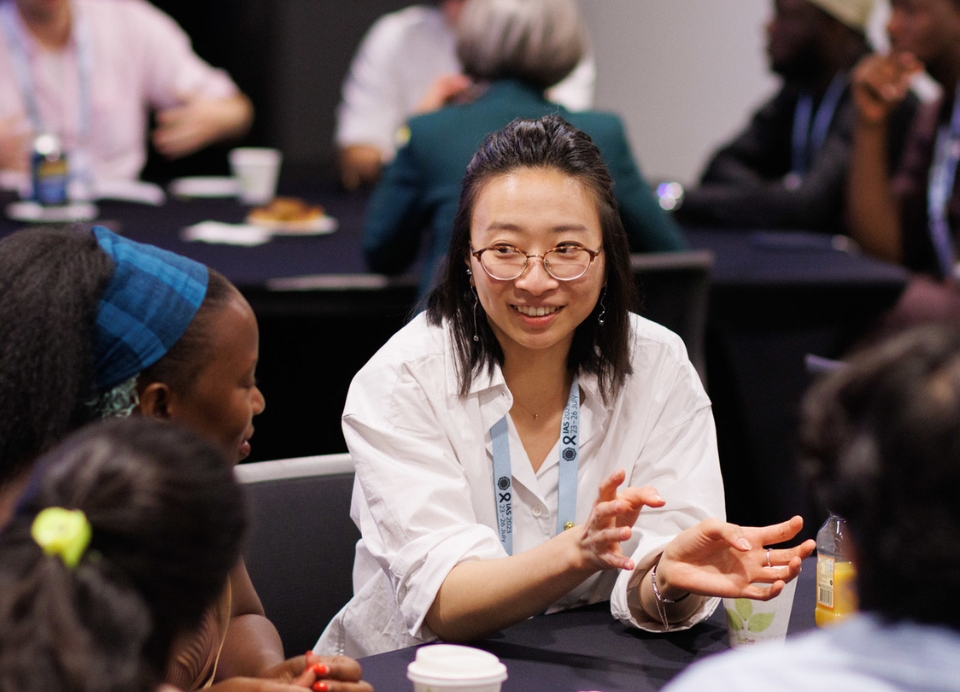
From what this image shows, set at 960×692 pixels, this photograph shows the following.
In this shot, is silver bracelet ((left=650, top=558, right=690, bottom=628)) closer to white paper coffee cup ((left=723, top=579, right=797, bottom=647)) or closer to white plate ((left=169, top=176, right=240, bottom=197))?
white paper coffee cup ((left=723, top=579, right=797, bottom=647))

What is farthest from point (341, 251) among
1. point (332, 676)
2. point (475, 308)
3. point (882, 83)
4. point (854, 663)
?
point (854, 663)

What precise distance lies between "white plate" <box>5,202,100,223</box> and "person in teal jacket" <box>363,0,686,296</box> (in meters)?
1.18

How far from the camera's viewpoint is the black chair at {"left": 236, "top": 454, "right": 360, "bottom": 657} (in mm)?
1655

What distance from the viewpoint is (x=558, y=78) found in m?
2.80

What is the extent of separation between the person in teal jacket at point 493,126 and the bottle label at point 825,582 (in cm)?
143

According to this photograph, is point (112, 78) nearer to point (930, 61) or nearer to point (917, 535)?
point (930, 61)

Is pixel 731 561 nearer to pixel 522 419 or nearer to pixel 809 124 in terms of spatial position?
pixel 522 419

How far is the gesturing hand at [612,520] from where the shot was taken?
1271mm

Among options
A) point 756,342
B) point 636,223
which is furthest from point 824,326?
point 636,223

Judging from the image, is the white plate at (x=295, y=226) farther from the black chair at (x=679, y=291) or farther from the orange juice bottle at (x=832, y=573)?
the orange juice bottle at (x=832, y=573)


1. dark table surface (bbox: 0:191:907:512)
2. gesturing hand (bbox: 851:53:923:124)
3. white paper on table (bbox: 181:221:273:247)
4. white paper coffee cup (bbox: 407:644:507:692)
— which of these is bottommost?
dark table surface (bbox: 0:191:907:512)

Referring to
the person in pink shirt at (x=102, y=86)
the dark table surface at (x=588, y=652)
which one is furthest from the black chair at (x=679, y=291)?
the person in pink shirt at (x=102, y=86)

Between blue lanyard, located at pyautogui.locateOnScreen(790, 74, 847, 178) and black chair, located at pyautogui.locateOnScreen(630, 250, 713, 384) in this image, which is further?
blue lanyard, located at pyautogui.locateOnScreen(790, 74, 847, 178)

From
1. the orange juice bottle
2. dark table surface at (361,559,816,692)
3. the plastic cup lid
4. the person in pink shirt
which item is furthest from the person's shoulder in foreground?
the person in pink shirt
